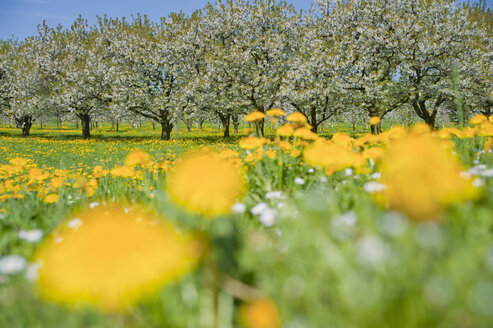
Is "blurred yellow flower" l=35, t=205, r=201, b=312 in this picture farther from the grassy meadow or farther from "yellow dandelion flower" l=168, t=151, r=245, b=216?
"yellow dandelion flower" l=168, t=151, r=245, b=216

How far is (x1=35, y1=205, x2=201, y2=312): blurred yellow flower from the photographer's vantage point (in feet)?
2.59

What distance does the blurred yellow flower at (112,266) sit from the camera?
0.79m

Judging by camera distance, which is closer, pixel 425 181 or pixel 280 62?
pixel 425 181

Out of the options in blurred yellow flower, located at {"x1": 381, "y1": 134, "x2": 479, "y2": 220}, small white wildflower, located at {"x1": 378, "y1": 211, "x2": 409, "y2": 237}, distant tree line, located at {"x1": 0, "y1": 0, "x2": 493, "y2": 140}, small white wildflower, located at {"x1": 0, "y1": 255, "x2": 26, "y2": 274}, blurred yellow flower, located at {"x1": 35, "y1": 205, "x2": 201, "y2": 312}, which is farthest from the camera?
distant tree line, located at {"x1": 0, "y1": 0, "x2": 493, "y2": 140}

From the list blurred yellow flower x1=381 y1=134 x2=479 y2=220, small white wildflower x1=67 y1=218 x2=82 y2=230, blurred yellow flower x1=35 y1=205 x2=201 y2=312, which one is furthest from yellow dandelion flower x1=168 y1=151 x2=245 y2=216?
small white wildflower x1=67 y1=218 x2=82 y2=230

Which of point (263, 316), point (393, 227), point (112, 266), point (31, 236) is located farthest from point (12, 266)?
point (393, 227)

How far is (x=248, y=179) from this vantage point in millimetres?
2691

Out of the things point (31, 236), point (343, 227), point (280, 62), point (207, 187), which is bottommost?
point (31, 236)

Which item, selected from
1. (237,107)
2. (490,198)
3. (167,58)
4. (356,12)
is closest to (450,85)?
(356,12)

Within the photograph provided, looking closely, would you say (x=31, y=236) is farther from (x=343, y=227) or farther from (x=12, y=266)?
(x=343, y=227)

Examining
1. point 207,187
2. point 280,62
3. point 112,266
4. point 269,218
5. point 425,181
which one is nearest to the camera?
point 112,266

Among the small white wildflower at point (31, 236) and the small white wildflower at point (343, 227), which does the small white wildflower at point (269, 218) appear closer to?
the small white wildflower at point (343, 227)

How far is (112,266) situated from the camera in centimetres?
81

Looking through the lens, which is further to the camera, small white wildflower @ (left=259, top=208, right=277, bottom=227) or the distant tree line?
the distant tree line
